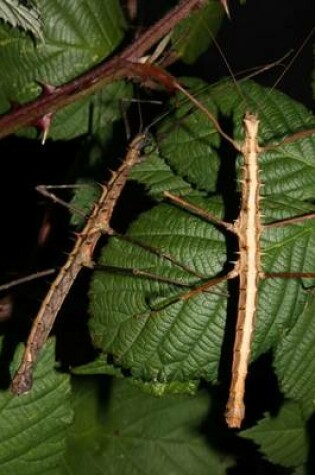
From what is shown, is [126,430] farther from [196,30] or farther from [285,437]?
[196,30]

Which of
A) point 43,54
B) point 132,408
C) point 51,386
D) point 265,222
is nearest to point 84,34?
point 43,54

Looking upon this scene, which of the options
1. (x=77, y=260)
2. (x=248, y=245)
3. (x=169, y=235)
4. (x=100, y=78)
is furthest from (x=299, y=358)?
(x=100, y=78)

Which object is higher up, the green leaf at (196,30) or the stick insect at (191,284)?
the green leaf at (196,30)

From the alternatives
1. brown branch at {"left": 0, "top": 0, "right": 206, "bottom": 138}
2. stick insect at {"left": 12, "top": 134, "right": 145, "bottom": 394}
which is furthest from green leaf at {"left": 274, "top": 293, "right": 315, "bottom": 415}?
brown branch at {"left": 0, "top": 0, "right": 206, "bottom": 138}

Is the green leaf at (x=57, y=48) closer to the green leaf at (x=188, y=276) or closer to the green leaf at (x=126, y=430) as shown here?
the green leaf at (x=188, y=276)

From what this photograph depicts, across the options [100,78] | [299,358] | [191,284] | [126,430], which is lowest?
[126,430]

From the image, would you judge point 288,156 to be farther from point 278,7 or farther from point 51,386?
point 278,7

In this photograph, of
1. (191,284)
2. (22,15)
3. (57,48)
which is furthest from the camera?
(57,48)

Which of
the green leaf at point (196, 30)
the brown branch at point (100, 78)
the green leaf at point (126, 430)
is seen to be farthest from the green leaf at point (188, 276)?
the green leaf at point (126, 430)
